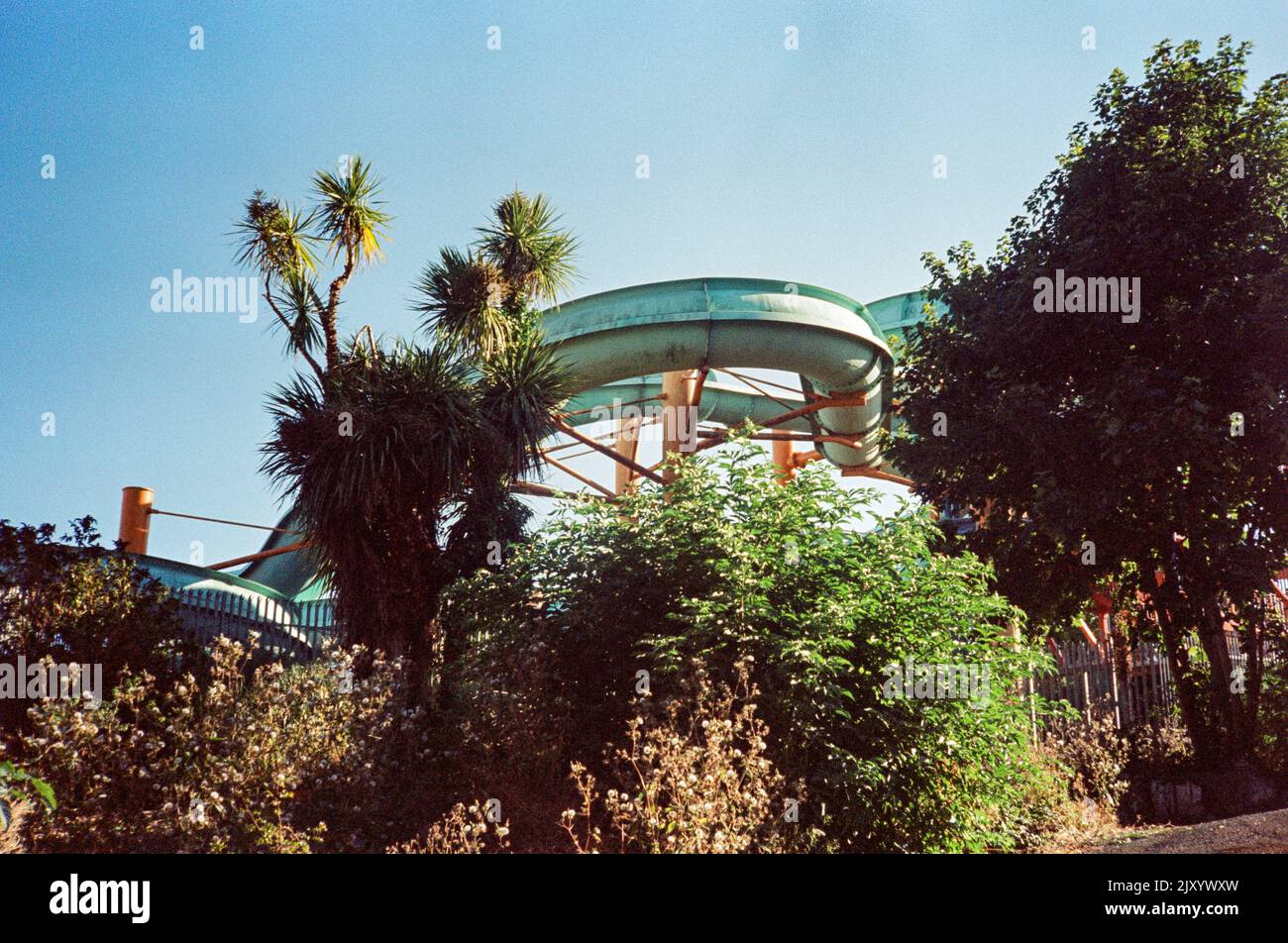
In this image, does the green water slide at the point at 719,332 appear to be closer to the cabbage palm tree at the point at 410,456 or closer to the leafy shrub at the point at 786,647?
the cabbage palm tree at the point at 410,456

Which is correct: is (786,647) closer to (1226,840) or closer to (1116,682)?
(1226,840)

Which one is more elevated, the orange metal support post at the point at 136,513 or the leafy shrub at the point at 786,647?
the orange metal support post at the point at 136,513

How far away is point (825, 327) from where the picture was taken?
15.2m

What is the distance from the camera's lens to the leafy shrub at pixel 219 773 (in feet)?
22.0

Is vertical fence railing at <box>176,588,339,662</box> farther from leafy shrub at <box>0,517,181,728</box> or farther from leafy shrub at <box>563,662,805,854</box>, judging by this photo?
leafy shrub at <box>563,662,805,854</box>

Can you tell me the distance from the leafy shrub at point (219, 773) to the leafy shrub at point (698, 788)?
176 centimetres

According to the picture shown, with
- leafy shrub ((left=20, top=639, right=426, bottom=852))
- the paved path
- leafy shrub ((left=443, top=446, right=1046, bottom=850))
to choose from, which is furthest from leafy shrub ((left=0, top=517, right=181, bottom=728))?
the paved path

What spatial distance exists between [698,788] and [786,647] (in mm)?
1289

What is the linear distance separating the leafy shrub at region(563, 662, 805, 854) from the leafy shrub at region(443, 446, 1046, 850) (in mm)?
295

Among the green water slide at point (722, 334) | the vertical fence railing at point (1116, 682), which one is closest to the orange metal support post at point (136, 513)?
the green water slide at point (722, 334)

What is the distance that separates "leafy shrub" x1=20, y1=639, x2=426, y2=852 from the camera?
22.0ft

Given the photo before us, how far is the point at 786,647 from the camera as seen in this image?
7137mm

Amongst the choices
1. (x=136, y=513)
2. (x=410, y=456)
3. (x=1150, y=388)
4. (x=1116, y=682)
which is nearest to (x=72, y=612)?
(x=410, y=456)

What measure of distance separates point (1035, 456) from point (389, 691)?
26.0 feet
